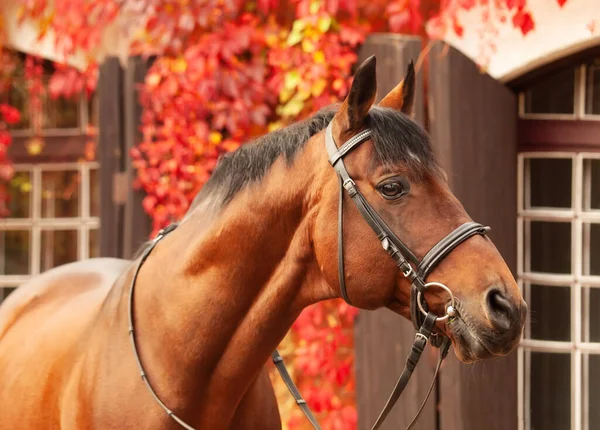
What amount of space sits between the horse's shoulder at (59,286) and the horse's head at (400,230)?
4.50 ft

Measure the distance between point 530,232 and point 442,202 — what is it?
2300 mm

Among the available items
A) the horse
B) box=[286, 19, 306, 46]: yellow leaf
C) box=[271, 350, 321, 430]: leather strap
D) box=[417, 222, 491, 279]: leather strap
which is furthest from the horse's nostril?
box=[286, 19, 306, 46]: yellow leaf

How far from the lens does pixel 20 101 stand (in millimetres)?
5750

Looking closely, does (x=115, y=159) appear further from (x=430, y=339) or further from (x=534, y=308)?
(x=430, y=339)

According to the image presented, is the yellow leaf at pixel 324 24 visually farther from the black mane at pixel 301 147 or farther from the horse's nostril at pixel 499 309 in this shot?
the horse's nostril at pixel 499 309

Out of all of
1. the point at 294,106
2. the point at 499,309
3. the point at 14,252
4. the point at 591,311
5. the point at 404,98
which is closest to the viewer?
the point at 499,309

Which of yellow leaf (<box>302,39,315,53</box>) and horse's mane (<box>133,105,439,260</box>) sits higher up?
yellow leaf (<box>302,39,315,53</box>)

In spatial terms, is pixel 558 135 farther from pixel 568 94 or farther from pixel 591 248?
pixel 591 248

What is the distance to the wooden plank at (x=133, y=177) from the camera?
4570 millimetres

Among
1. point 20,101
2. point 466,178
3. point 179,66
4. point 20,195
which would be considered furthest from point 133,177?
point 466,178

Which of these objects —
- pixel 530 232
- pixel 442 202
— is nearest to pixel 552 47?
pixel 530 232

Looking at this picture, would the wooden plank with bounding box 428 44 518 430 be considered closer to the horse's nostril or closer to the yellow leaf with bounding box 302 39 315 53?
the yellow leaf with bounding box 302 39 315 53

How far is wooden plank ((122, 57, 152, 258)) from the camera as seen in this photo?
4.57m

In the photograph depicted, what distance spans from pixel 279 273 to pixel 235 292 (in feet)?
0.43
